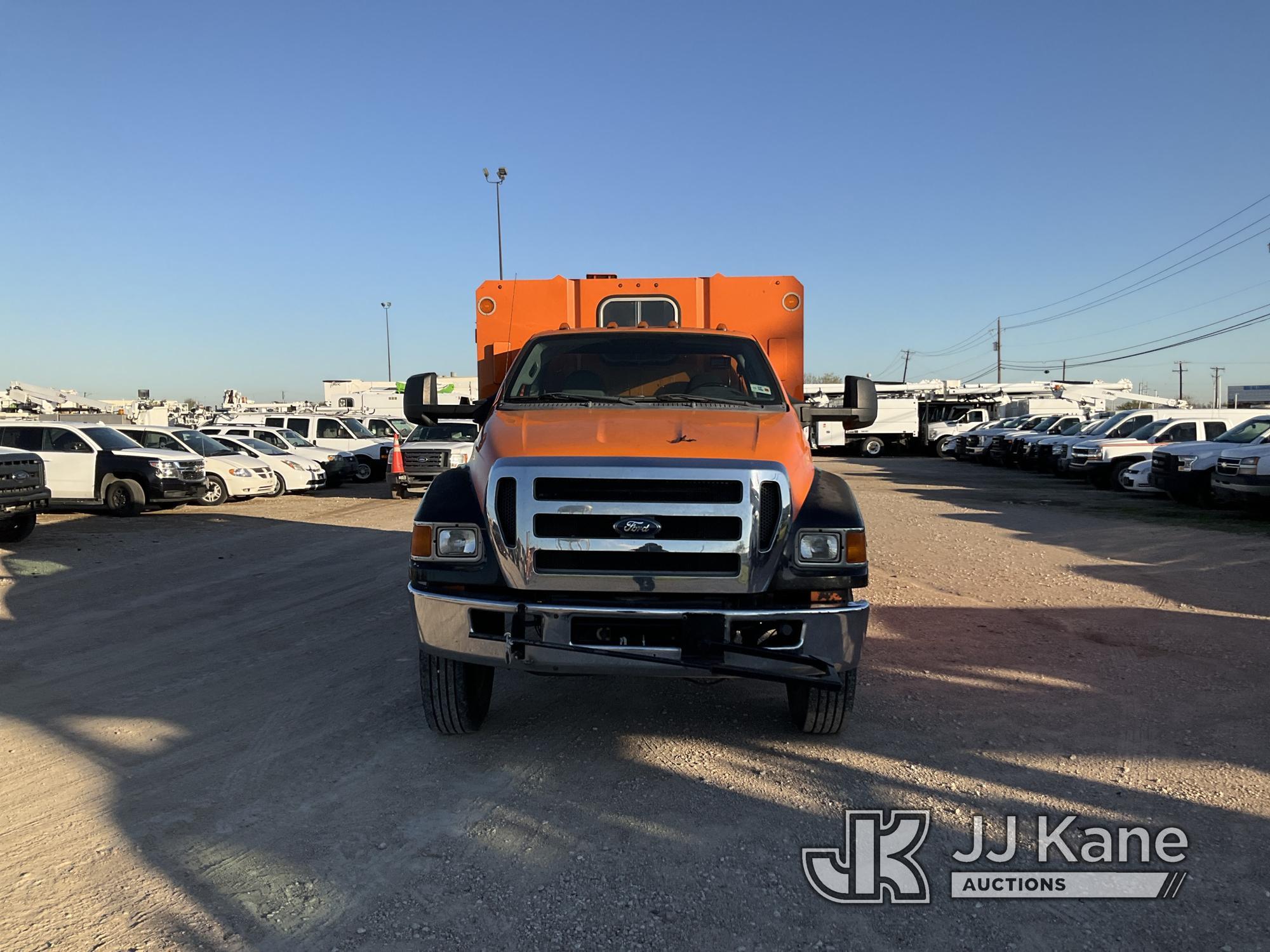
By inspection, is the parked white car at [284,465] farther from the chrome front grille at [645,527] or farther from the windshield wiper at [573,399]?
the chrome front grille at [645,527]

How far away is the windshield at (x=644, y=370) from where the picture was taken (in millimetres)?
5438

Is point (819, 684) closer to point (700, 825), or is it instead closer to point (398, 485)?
point (700, 825)

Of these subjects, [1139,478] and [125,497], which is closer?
[125,497]

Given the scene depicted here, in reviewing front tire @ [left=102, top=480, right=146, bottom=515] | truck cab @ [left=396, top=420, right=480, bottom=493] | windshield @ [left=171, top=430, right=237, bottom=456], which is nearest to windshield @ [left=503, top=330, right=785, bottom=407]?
front tire @ [left=102, top=480, right=146, bottom=515]

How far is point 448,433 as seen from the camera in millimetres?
21734

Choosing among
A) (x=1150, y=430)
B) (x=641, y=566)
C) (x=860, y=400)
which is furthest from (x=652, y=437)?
(x=1150, y=430)

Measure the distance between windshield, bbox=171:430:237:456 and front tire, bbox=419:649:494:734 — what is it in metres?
16.1

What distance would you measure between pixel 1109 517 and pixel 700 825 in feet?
44.5

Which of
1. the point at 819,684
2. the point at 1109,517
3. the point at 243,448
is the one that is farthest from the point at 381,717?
the point at 243,448

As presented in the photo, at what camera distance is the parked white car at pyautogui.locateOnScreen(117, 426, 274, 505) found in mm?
17984

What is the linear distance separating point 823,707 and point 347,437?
945 inches

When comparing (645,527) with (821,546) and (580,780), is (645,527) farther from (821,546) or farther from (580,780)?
(580,780)

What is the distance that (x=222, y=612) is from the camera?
784 cm

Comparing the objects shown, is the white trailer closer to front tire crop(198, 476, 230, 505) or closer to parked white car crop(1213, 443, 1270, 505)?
parked white car crop(1213, 443, 1270, 505)
